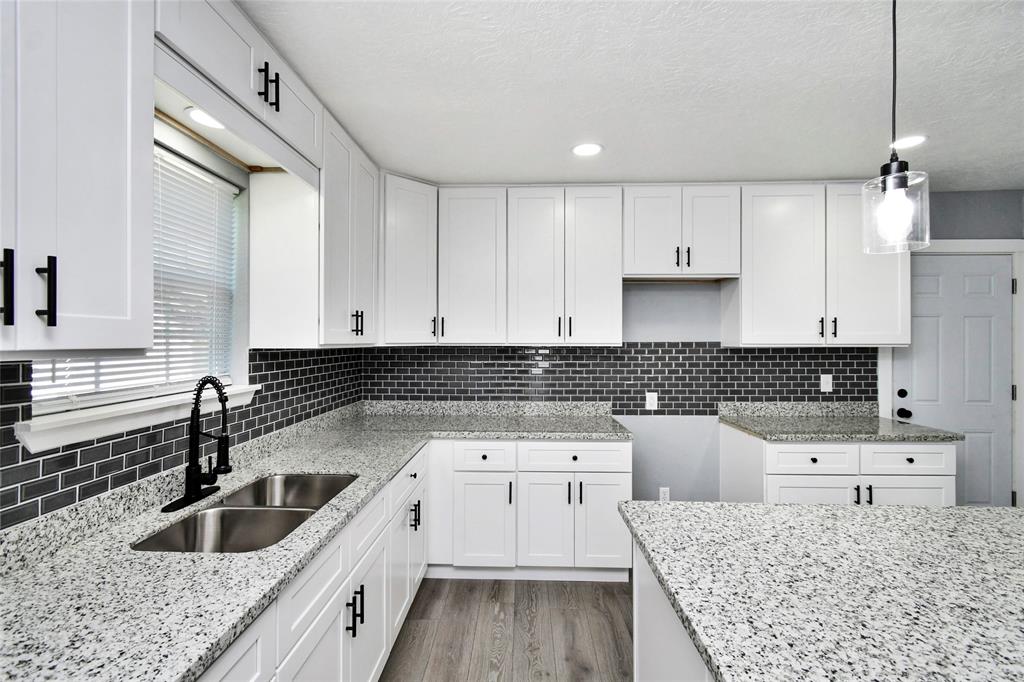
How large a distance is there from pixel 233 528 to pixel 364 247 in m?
1.48

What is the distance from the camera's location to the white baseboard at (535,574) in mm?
2896

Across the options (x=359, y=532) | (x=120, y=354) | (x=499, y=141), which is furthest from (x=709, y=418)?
(x=120, y=354)

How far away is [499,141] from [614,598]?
2494mm

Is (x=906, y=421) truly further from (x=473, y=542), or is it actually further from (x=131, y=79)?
(x=131, y=79)

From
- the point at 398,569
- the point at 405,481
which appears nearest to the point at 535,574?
the point at 398,569

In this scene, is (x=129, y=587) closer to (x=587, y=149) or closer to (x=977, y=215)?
(x=587, y=149)

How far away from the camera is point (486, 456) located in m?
2.86

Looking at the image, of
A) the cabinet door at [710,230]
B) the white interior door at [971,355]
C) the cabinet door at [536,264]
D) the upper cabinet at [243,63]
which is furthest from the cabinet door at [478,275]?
the white interior door at [971,355]

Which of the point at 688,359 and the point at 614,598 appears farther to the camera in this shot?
the point at 688,359

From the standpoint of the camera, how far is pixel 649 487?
340cm

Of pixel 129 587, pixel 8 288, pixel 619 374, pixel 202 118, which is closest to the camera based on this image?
pixel 8 288

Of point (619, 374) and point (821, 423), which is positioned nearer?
point (821, 423)

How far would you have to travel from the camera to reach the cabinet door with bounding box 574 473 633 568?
2.85 m

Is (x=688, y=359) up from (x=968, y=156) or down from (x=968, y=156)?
down
